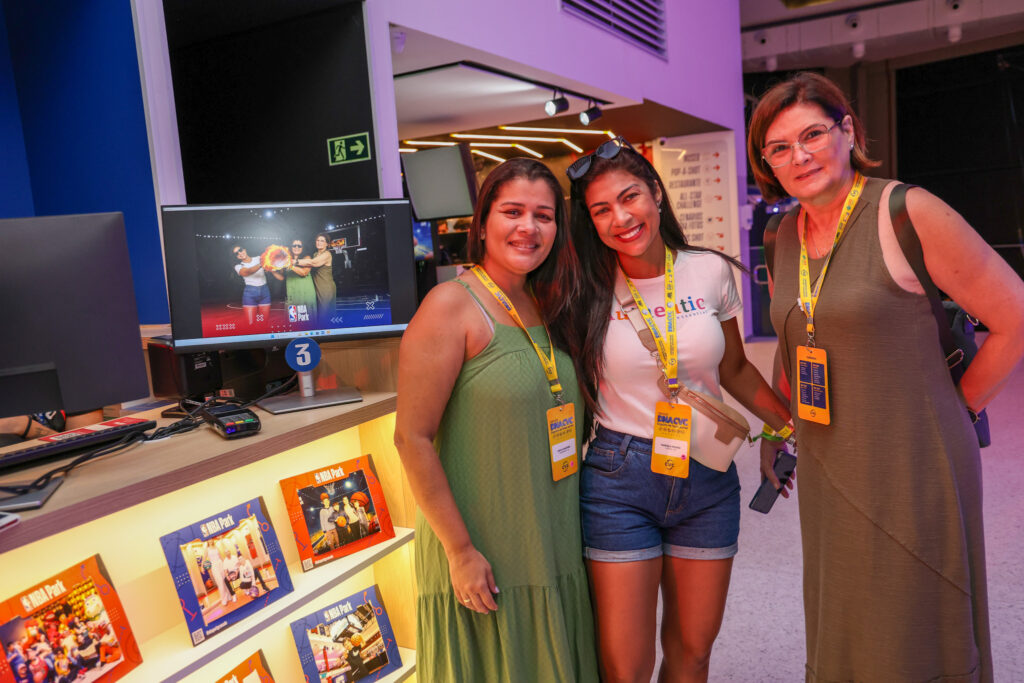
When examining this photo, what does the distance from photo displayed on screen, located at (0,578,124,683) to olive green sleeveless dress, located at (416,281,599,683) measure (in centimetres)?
69

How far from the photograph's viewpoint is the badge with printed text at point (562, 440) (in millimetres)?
1740

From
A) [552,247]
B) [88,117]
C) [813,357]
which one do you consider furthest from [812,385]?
[88,117]

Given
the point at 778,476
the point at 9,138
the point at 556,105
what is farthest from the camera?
the point at 556,105

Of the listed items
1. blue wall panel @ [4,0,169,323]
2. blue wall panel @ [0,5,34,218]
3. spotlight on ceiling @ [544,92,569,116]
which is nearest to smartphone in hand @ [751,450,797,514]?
blue wall panel @ [4,0,169,323]

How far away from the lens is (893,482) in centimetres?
159

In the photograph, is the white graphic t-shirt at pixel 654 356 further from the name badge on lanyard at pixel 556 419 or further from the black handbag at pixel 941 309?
the black handbag at pixel 941 309

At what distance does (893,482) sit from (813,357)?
1.03 feet

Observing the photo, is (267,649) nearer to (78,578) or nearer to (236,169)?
(78,578)

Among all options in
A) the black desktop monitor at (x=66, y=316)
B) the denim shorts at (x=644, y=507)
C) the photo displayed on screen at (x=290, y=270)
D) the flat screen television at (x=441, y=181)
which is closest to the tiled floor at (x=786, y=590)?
the denim shorts at (x=644, y=507)

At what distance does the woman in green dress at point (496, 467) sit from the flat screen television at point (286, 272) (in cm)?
40

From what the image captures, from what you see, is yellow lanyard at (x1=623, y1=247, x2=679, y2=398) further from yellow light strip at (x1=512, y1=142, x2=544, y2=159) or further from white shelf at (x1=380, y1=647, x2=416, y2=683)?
yellow light strip at (x1=512, y1=142, x2=544, y2=159)

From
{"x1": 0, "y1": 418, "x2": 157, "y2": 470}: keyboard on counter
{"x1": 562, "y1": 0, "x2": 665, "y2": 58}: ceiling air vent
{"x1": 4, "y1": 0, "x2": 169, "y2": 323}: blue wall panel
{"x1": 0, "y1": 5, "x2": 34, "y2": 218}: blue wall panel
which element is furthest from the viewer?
{"x1": 562, "y1": 0, "x2": 665, "y2": 58}: ceiling air vent

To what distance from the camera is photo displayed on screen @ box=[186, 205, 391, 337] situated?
195 centimetres

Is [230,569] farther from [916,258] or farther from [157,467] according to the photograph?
[916,258]
